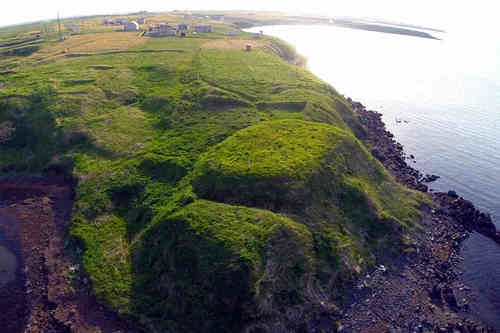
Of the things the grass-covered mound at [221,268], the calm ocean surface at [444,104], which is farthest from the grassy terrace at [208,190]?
the calm ocean surface at [444,104]

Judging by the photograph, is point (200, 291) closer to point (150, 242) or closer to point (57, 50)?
point (150, 242)

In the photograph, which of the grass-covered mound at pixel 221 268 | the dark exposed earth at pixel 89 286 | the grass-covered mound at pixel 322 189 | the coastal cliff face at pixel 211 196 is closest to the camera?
the grass-covered mound at pixel 221 268

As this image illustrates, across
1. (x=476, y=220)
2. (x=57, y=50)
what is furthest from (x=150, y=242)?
(x=57, y=50)

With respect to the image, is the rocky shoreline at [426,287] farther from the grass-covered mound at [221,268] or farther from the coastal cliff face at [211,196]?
the grass-covered mound at [221,268]

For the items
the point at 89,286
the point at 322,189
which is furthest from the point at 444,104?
the point at 89,286

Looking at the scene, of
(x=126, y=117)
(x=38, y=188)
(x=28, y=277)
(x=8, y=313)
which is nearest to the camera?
(x=8, y=313)

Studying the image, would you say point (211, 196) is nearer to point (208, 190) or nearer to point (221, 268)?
point (208, 190)
